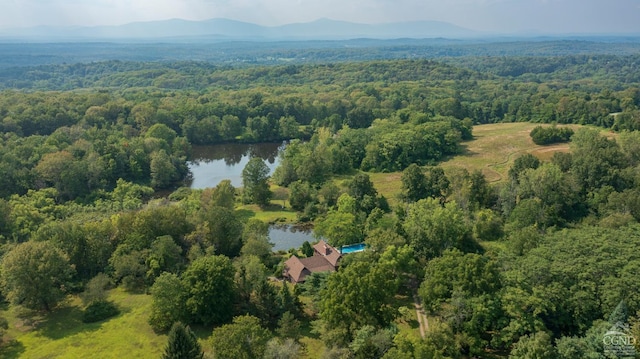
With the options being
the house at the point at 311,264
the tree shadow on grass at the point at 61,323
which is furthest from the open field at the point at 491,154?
the tree shadow on grass at the point at 61,323

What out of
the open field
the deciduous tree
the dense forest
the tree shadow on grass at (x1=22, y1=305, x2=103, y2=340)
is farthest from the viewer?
the open field

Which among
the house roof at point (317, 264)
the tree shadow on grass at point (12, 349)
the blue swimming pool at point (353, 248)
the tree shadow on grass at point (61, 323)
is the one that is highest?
the house roof at point (317, 264)

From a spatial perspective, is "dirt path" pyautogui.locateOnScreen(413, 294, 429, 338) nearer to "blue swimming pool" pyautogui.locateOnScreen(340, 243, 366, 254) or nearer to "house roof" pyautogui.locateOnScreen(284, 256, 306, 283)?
"blue swimming pool" pyautogui.locateOnScreen(340, 243, 366, 254)

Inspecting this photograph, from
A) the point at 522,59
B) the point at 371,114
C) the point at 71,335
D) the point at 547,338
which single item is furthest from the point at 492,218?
the point at 522,59

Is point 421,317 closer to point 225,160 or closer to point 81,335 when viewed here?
point 81,335

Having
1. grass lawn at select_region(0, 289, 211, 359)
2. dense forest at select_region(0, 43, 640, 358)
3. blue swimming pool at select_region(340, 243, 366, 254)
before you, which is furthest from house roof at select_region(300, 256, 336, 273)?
grass lawn at select_region(0, 289, 211, 359)

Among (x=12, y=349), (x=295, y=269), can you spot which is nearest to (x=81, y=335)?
(x=12, y=349)

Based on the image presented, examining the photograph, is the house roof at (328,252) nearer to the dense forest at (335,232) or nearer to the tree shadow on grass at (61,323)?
the dense forest at (335,232)
